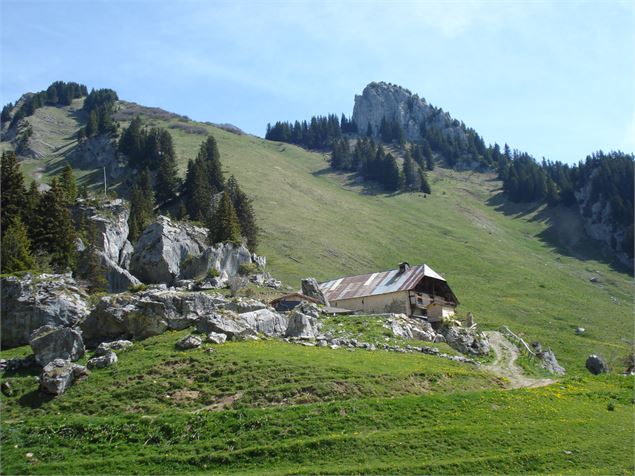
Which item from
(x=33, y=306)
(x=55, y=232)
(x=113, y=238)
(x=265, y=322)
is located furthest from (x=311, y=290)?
(x=33, y=306)

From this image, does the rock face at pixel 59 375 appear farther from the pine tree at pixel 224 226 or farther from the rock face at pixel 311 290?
the pine tree at pixel 224 226

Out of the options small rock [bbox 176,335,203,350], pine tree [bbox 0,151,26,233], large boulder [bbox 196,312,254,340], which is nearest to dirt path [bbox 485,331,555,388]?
large boulder [bbox 196,312,254,340]

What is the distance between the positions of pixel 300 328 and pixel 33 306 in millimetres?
18868

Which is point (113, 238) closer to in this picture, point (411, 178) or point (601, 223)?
point (411, 178)

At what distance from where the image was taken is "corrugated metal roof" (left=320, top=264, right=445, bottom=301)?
6291 centimetres

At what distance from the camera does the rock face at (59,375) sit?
28.7 metres

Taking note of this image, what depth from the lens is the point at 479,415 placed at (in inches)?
1101

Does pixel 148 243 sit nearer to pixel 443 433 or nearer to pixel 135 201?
pixel 135 201

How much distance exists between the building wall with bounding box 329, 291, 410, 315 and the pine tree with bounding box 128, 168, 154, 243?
104 ft

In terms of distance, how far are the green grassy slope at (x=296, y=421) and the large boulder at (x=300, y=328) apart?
6.62 meters

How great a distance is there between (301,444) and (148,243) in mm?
51386

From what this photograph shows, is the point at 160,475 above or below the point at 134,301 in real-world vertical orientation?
below

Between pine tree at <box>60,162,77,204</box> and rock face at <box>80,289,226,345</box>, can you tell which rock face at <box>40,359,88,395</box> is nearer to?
rock face at <box>80,289,226,345</box>

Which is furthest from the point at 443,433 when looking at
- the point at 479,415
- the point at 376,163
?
the point at 376,163
